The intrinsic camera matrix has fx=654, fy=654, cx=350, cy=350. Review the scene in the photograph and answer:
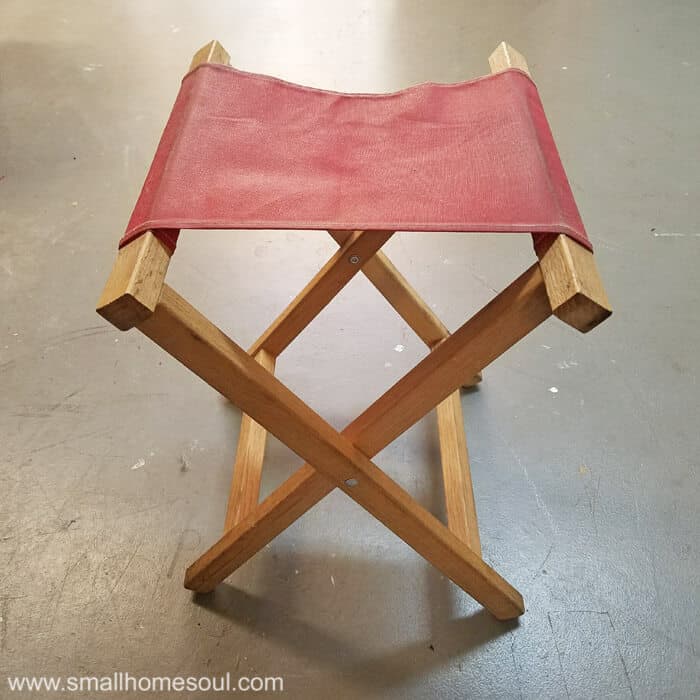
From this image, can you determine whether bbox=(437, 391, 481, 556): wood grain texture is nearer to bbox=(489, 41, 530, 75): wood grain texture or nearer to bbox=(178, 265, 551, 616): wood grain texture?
bbox=(178, 265, 551, 616): wood grain texture

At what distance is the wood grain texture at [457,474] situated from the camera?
104cm

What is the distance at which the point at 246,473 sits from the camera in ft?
3.73

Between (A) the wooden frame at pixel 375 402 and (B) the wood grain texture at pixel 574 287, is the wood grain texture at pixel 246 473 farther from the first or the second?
(B) the wood grain texture at pixel 574 287

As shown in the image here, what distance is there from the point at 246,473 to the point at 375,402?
15.9 inches

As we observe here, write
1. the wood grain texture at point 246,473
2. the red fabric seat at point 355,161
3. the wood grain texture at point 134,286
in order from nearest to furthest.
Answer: the wood grain texture at point 134,286 < the red fabric seat at point 355,161 < the wood grain texture at point 246,473

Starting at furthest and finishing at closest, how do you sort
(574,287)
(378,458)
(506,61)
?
(378,458) → (506,61) → (574,287)

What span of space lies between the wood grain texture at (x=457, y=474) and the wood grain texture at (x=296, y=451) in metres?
0.08

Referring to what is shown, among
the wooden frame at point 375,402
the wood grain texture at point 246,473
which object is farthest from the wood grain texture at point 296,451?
the wood grain texture at point 246,473

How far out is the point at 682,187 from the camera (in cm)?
176

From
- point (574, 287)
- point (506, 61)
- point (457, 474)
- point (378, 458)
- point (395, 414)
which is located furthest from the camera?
point (378, 458)

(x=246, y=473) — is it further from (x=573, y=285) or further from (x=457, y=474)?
(x=573, y=285)

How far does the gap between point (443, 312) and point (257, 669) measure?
84 cm

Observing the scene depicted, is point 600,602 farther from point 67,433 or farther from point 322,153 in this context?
point 67,433

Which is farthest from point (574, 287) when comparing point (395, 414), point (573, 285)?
point (395, 414)
